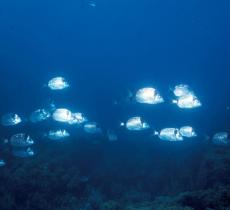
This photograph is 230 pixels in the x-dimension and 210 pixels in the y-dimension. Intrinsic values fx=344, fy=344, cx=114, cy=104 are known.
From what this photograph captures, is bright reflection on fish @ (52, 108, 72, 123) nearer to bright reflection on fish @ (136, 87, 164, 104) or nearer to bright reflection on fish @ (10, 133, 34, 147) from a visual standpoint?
bright reflection on fish @ (10, 133, 34, 147)

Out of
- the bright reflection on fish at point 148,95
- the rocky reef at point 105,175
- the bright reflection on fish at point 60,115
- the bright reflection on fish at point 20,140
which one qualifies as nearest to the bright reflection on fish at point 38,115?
the bright reflection on fish at point 60,115

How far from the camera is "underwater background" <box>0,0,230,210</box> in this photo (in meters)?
14.0

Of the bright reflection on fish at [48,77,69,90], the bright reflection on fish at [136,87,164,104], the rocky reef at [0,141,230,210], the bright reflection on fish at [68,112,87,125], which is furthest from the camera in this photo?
the bright reflection on fish at [68,112,87,125]

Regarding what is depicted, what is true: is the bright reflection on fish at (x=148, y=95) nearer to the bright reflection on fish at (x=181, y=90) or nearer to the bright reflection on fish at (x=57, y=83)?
the bright reflection on fish at (x=181, y=90)

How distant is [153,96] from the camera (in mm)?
12602

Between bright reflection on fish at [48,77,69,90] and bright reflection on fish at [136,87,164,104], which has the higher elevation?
bright reflection on fish at [48,77,69,90]

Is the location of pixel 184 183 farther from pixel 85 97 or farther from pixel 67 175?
pixel 85 97

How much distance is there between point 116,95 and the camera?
1105 inches

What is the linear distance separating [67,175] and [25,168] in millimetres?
1811

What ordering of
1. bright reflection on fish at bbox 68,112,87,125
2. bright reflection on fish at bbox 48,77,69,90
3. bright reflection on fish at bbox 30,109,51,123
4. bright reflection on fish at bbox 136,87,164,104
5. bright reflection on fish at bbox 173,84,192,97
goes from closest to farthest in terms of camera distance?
bright reflection on fish at bbox 136,87,164,104 < bright reflection on fish at bbox 173,84,192,97 < bright reflection on fish at bbox 48,77,69,90 < bright reflection on fish at bbox 30,109,51,123 < bright reflection on fish at bbox 68,112,87,125

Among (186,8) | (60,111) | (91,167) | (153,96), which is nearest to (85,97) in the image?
(91,167)

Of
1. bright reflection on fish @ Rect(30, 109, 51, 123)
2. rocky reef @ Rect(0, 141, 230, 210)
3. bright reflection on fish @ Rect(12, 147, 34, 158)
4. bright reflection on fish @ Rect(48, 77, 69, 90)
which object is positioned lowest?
rocky reef @ Rect(0, 141, 230, 210)

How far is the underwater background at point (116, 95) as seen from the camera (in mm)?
14039

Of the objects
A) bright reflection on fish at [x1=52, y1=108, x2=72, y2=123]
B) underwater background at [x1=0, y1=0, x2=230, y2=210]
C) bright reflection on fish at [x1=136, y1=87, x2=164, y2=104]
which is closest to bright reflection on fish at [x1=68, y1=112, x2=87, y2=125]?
bright reflection on fish at [x1=52, y1=108, x2=72, y2=123]
